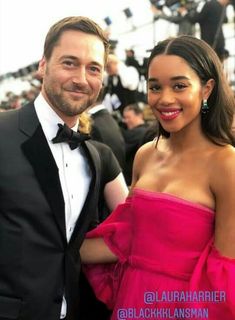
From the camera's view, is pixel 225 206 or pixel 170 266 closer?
pixel 225 206

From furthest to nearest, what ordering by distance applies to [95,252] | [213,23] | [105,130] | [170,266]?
[213,23]
[105,130]
[95,252]
[170,266]

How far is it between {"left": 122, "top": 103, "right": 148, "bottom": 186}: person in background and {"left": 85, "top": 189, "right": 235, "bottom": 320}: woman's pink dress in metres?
1.92

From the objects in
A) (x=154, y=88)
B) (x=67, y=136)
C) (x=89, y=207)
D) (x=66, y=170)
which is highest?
(x=154, y=88)

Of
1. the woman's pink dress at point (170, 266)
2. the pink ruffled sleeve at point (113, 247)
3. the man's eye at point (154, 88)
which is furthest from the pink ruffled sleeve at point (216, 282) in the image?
the man's eye at point (154, 88)

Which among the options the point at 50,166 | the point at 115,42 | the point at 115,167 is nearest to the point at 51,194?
the point at 50,166

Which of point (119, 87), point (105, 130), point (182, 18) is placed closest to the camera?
point (105, 130)

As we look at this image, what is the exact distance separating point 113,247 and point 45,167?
1.45 feet

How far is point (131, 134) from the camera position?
417 cm

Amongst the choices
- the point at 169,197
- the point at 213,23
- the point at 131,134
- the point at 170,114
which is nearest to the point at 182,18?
the point at 213,23

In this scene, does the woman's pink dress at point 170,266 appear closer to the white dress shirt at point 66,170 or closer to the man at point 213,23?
the white dress shirt at point 66,170

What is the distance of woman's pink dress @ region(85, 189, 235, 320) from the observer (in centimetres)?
138

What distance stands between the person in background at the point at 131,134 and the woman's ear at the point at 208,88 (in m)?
1.91

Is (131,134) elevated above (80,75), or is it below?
below

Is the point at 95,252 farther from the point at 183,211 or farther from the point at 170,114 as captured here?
the point at 170,114
